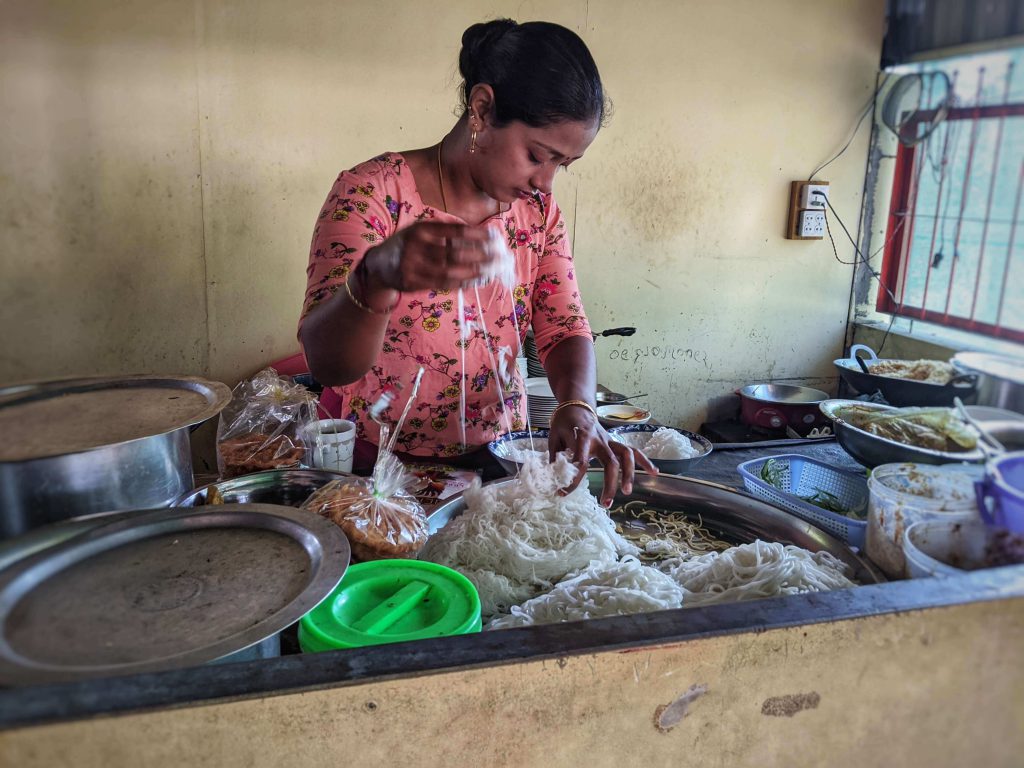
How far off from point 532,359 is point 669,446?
6.59ft

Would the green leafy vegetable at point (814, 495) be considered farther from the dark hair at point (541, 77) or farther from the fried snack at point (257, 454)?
the fried snack at point (257, 454)

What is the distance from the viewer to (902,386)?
3.41ft

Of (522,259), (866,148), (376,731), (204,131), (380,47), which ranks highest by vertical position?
(380,47)

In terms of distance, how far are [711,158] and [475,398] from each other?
3206 mm

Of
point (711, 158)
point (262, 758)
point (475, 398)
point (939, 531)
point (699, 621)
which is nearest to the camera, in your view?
point (262, 758)

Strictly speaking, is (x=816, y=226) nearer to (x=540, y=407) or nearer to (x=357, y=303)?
(x=357, y=303)

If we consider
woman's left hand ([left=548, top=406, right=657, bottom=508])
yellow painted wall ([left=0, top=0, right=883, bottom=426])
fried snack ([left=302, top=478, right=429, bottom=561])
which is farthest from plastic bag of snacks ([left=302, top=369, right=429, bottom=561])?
yellow painted wall ([left=0, top=0, right=883, bottom=426])

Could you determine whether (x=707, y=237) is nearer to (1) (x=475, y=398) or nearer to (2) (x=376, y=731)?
(1) (x=475, y=398)

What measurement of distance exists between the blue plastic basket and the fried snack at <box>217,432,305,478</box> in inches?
46.7

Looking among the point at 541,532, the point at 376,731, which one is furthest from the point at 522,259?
the point at 376,731

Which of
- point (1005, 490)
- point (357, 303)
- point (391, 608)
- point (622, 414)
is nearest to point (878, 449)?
point (1005, 490)

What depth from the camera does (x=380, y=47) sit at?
3.87m

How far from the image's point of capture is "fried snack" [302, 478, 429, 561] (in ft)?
4.09

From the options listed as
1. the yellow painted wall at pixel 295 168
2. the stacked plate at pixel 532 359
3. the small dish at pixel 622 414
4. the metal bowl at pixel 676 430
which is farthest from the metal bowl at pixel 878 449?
the stacked plate at pixel 532 359
